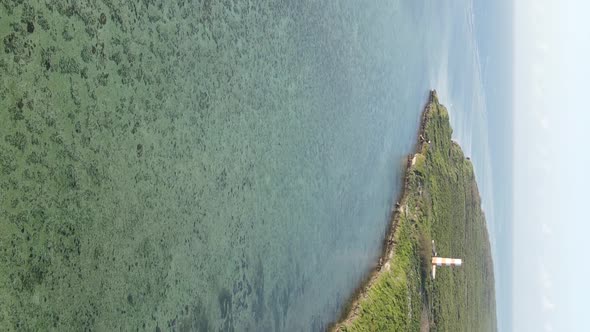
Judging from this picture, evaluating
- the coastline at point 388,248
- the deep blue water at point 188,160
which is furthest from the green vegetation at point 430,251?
the deep blue water at point 188,160

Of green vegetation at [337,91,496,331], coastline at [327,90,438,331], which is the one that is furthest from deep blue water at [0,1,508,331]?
green vegetation at [337,91,496,331]

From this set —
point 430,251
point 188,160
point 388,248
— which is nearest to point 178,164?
point 188,160

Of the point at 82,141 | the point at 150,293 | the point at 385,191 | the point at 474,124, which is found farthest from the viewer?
the point at 474,124

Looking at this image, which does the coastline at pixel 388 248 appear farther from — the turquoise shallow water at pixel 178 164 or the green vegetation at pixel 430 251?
the turquoise shallow water at pixel 178 164

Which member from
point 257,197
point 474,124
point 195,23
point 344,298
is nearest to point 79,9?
point 195,23

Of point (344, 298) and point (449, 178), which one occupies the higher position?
point (449, 178)

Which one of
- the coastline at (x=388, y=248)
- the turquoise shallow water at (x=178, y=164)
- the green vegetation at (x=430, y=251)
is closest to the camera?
the turquoise shallow water at (x=178, y=164)

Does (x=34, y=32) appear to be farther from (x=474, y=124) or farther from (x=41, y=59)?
(x=474, y=124)
